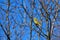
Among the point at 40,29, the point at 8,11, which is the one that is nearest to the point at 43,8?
the point at 40,29

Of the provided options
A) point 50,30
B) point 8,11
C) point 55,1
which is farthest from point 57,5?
point 8,11

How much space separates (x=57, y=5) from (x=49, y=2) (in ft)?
1.48

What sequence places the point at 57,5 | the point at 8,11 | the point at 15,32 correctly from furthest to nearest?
the point at 15,32 → the point at 57,5 → the point at 8,11

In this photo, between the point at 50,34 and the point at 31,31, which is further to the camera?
the point at 31,31

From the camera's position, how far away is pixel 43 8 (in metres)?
9.06

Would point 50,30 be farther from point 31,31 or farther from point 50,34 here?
point 31,31

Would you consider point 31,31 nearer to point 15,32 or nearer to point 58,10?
point 15,32

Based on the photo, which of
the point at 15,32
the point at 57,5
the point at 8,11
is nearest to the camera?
the point at 8,11

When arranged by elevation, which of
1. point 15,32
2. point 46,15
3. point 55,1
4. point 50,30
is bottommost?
point 15,32

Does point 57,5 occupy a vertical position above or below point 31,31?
above

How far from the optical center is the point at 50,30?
8828mm

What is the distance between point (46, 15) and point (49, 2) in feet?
2.46

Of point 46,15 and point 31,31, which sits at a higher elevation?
point 46,15

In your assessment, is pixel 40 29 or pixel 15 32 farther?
pixel 15 32
